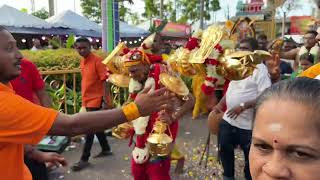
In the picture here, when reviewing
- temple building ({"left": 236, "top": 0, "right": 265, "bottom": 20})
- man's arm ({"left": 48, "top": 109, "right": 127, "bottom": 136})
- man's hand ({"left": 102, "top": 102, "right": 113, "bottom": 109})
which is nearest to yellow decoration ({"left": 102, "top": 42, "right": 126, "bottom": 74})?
Result: man's arm ({"left": 48, "top": 109, "right": 127, "bottom": 136})

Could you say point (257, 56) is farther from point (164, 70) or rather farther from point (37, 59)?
point (37, 59)

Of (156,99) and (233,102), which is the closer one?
(156,99)

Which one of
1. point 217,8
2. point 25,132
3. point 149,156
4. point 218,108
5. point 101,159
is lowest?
point 101,159

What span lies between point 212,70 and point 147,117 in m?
0.80

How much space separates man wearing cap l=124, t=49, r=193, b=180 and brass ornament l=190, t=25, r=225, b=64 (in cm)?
49

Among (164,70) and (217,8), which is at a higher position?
(217,8)

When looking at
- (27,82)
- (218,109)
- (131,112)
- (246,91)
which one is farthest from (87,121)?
(218,109)

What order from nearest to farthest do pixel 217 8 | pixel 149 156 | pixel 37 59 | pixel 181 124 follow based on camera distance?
pixel 149 156, pixel 37 59, pixel 181 124, pixel 217 8

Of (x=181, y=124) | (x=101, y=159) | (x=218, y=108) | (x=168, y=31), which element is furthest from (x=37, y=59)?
(x=168, y=31)

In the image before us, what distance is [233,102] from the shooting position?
3.50 m

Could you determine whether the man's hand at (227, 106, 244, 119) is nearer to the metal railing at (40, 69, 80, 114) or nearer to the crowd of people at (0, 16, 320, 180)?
the crowd of people at (0, 16, 320, 180)

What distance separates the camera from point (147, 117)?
2928mm

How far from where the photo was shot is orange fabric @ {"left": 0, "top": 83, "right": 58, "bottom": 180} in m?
1.60

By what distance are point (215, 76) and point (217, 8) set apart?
35218 mm
